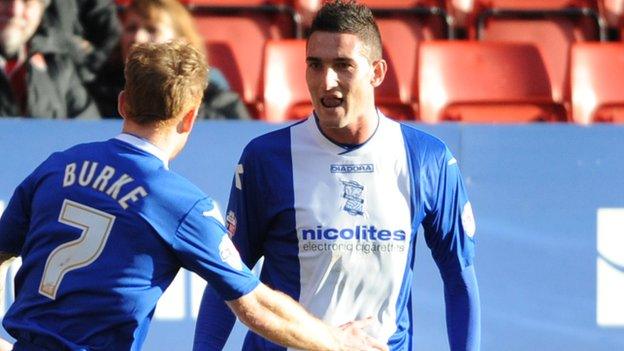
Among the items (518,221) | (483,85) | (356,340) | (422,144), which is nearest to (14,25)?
(483,85)

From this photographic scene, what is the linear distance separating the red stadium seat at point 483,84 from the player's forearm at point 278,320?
3999 millimetres

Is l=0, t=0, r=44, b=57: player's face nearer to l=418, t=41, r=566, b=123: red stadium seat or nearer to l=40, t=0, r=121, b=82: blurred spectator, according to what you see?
l=40, t=0, r=121, b=82: blurred spectator

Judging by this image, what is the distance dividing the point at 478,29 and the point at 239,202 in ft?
15.4

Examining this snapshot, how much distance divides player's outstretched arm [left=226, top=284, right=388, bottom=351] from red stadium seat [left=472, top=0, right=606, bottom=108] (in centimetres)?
522

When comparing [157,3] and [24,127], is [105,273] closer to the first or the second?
[24,127]

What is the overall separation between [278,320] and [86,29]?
14.6 ft

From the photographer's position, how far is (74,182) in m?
3.27

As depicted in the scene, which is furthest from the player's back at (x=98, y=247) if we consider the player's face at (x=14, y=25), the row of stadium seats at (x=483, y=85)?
the row of stadium seats at (x=483, y=85)

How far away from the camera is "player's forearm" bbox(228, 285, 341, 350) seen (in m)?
3.37

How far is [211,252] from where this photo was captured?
3312 millimetres

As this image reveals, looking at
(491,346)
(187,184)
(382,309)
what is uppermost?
(187,184)

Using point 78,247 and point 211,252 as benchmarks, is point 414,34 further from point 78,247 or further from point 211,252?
point 78,247

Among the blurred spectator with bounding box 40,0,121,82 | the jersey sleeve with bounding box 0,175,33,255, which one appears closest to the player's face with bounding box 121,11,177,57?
the blurred spectator with bounding box 40,0,121,82

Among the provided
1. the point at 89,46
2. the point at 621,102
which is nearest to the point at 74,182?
the point at 89,46
